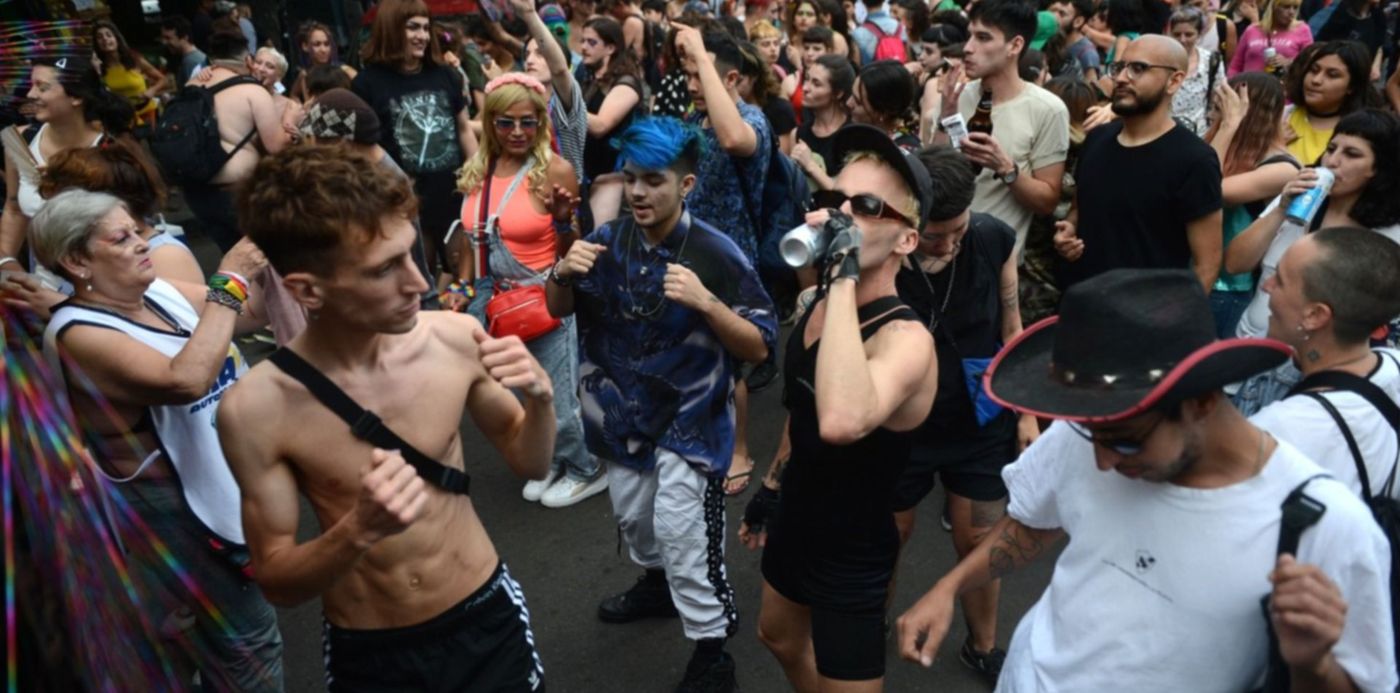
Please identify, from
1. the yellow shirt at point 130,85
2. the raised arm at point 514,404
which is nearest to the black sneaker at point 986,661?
the raised arm at point 514,404

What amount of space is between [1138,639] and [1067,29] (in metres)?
7.99

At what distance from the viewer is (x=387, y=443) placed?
2.15 metres

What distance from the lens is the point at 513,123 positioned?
4453mm

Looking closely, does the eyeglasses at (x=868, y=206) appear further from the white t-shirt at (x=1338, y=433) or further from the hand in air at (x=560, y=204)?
the hand in air at (x=560, y=204)

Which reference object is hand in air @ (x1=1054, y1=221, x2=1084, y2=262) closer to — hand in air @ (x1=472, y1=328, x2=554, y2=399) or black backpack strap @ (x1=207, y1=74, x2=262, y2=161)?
hand in air @ (x1=472, y1=328, x2=554, y2=399)

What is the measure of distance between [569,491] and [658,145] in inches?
85.9

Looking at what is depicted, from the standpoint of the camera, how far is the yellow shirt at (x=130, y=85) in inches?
352

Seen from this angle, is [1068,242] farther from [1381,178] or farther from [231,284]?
[231,284]

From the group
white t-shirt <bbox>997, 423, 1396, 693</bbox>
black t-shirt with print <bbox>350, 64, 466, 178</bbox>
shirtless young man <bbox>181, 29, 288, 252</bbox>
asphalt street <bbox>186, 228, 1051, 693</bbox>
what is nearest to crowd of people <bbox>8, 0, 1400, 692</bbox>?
white t-shirt <bbox>997, 423, 1396, 693</bbox>

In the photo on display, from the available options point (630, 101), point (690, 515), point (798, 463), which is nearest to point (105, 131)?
point (630, 101)

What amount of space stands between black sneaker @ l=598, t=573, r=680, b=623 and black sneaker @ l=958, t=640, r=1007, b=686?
44.6 inches

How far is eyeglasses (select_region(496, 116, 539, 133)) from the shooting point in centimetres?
445

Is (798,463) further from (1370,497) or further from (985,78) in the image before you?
(985,78)

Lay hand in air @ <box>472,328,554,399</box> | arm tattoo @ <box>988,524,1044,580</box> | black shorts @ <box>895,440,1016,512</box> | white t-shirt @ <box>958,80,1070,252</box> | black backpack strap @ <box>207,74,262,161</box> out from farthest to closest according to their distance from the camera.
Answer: black backpack strap @ <box>207,74,262,161</box>
white t-shirt @ <box>958,80,1070,252</box>
black shorts @ <box>895,440,1016,512</box>
arm tattoo @ <box>988,524,1044,580</box>
hand in air @ <box>472,328,554,399</box>
